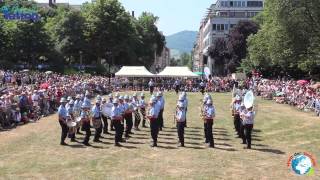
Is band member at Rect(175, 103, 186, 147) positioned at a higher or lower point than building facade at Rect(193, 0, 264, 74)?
lower

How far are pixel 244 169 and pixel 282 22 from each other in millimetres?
31762

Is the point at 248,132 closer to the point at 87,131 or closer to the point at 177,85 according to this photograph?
the point at 87,131

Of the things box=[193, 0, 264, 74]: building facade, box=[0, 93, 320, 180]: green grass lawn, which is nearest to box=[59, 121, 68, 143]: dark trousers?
box=[0, 93, 320, 180]: green grass lawn

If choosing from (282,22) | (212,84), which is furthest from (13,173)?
(212,84)

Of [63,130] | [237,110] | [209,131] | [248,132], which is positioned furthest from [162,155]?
[237,110]

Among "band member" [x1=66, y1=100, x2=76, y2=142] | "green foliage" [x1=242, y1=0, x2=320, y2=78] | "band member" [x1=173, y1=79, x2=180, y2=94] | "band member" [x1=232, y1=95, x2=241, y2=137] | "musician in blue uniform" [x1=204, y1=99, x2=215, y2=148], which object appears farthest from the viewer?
"band member" [x1=173, y1=79, x2=180, y2=94]

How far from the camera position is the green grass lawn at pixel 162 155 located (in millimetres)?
17375

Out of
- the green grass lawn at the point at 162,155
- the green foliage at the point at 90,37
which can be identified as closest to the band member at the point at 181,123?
the green grass lawn at the point at 162,155

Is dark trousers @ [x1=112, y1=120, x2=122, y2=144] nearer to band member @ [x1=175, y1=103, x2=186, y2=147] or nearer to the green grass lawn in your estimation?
the green grass lawn

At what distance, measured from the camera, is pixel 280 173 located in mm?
17578

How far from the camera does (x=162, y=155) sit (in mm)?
20703

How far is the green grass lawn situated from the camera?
57.0 feet

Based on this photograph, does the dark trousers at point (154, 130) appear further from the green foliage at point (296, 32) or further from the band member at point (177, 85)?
the band member at point (177, 85)

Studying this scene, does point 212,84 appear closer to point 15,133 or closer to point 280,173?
point 15,133
